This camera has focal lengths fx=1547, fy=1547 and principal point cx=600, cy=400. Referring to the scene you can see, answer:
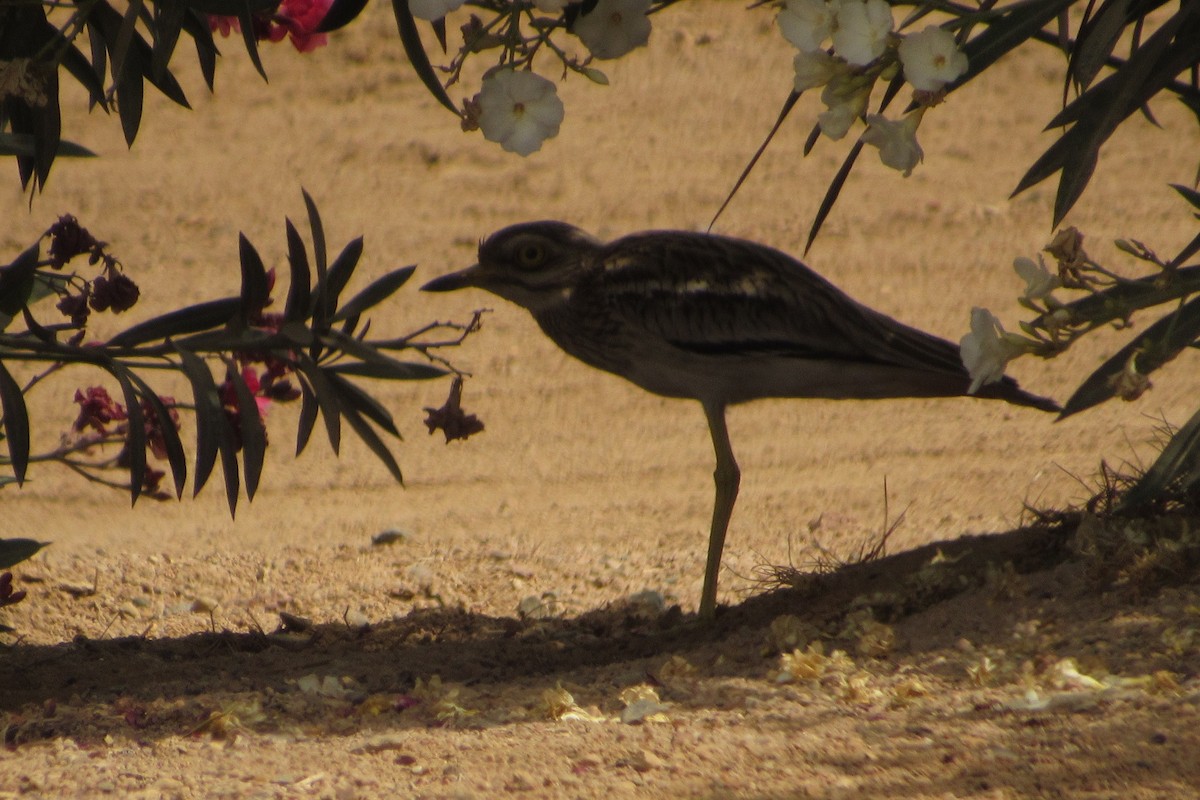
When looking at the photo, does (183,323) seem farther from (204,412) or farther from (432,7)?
(432,7)

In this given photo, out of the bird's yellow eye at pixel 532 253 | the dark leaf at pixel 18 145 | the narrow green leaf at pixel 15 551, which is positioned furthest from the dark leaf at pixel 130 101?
the bird's yellow eye at pixel 532 253

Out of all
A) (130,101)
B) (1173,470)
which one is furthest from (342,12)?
(1173,470)

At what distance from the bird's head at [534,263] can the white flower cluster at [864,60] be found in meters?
2.16

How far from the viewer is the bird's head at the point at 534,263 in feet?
14.5

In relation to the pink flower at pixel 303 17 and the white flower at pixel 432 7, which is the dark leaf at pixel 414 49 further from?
the white flower at pixel 432 7

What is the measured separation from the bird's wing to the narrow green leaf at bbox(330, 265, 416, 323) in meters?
1.04

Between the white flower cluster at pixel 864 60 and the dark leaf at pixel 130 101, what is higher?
the white flower cluster at pixel 864 60

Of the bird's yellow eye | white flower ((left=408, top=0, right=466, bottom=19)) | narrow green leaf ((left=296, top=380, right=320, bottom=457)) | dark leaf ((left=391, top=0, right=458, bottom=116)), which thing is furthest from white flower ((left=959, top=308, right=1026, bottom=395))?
the bird's yellow eye

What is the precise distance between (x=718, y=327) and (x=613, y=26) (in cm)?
183

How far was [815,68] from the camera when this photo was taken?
224cm

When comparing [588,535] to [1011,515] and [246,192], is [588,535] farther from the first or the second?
[246,192]

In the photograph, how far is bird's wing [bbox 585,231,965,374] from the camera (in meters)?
4.17

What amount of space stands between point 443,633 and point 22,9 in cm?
194

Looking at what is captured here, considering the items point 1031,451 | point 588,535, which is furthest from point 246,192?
point 1031,451
